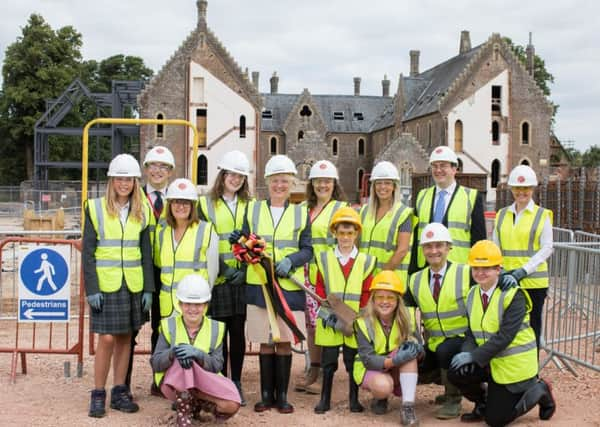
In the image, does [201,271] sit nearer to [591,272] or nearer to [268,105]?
[591,272]

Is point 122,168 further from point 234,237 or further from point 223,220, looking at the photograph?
Answer: point 234,237

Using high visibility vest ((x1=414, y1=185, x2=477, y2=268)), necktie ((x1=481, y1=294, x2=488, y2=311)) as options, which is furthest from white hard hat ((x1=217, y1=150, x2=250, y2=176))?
necktie ((x1=481, y1=294, x2=488, y2=311))

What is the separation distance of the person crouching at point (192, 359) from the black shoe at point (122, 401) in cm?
67

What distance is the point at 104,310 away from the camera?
598 centimetres

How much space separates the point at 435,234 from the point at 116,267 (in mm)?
2805

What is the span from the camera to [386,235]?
6527 mm

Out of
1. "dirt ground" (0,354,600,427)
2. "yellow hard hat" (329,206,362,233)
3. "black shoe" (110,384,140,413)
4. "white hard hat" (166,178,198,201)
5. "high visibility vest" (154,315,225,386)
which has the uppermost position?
"white hard hat" (166,178,198,201)

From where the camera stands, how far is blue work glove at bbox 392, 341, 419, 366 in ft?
19.1

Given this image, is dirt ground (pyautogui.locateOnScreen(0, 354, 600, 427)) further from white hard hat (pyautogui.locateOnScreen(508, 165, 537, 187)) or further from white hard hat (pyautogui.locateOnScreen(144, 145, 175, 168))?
white hard hat (pyautogui.locateOnScreen(144, 145, 175, 168))

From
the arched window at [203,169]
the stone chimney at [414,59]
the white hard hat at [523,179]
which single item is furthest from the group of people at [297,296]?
the stone chimney at [414,59]

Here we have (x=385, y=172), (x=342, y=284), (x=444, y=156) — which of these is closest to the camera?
(x=342, y=284)

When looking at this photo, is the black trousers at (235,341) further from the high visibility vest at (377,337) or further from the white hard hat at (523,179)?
the white hard hat at (523,179)

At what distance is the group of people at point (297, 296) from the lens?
18.7 ft

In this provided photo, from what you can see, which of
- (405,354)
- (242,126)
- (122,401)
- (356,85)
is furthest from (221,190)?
(356,85)
